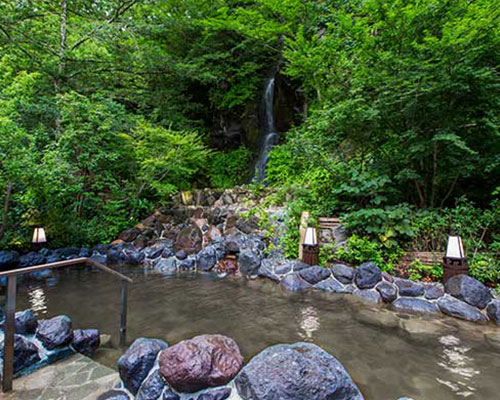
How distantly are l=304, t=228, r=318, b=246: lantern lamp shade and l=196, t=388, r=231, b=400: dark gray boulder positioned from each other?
360 centimetres

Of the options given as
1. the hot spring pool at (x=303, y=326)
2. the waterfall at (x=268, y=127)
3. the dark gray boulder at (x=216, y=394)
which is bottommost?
the hot spring pool at (x=303, y=326)

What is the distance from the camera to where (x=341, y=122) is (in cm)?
562

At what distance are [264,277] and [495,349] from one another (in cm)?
370

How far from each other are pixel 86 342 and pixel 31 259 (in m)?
4.81

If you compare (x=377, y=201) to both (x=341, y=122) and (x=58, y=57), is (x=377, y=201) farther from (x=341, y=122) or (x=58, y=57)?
(x=58, y=57)

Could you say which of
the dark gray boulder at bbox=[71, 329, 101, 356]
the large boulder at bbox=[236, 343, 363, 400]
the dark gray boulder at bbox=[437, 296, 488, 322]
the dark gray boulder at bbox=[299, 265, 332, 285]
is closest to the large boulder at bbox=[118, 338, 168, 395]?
the large boulder at bbox=[236, 343, 363, 400]

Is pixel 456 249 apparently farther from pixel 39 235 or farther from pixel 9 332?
pixel 39 235

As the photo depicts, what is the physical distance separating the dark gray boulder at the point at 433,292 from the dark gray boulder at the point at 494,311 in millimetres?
545

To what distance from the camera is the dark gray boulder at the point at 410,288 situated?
4.19m

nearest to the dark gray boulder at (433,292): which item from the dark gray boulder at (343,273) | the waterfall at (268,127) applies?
the dark gray boulder at (343,273)

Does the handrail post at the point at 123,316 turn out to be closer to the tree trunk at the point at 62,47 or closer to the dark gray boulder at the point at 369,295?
the dark gray boulder at the point at 369,295

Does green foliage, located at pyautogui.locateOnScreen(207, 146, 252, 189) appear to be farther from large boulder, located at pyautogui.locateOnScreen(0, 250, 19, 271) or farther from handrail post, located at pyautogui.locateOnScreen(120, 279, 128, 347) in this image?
handrail post, located at pyautogui.locateOnScreen(120, 279, 128, 347)

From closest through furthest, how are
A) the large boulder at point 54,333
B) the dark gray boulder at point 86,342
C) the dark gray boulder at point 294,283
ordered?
the large boulder at point 54,333
the dark gray boulder at point 86,342
the dark gray boulder at point 294,283

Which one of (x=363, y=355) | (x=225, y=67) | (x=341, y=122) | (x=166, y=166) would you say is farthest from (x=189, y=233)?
(x=225, y=67)
